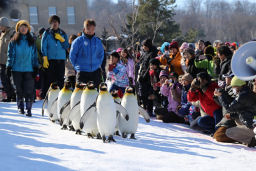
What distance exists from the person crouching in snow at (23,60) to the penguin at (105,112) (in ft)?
7.76

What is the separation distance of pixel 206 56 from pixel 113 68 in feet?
6.06

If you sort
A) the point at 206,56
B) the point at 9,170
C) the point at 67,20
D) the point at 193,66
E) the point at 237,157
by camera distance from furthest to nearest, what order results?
the point at 67,20, the point at 206,56, the point at 193,66, the point at 237,157, the point at 9,170

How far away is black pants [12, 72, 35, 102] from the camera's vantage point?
6691 millimetres

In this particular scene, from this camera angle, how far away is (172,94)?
268 inches

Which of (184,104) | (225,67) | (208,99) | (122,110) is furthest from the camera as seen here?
(184,104)

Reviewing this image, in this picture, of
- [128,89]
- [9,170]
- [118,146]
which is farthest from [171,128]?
[9,170]

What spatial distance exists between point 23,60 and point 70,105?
65.3 inches

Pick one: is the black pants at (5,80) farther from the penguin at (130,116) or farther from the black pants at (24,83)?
the penguin at (130,116)

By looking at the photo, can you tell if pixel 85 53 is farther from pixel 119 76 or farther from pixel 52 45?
pixel 52 45

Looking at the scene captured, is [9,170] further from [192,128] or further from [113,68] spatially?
[113,68]

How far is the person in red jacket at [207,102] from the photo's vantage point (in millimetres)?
5617

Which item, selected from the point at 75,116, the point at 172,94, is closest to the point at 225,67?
the point at 172,94

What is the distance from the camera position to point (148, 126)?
244 inches

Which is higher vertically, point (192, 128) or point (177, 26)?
point (177, 26)
